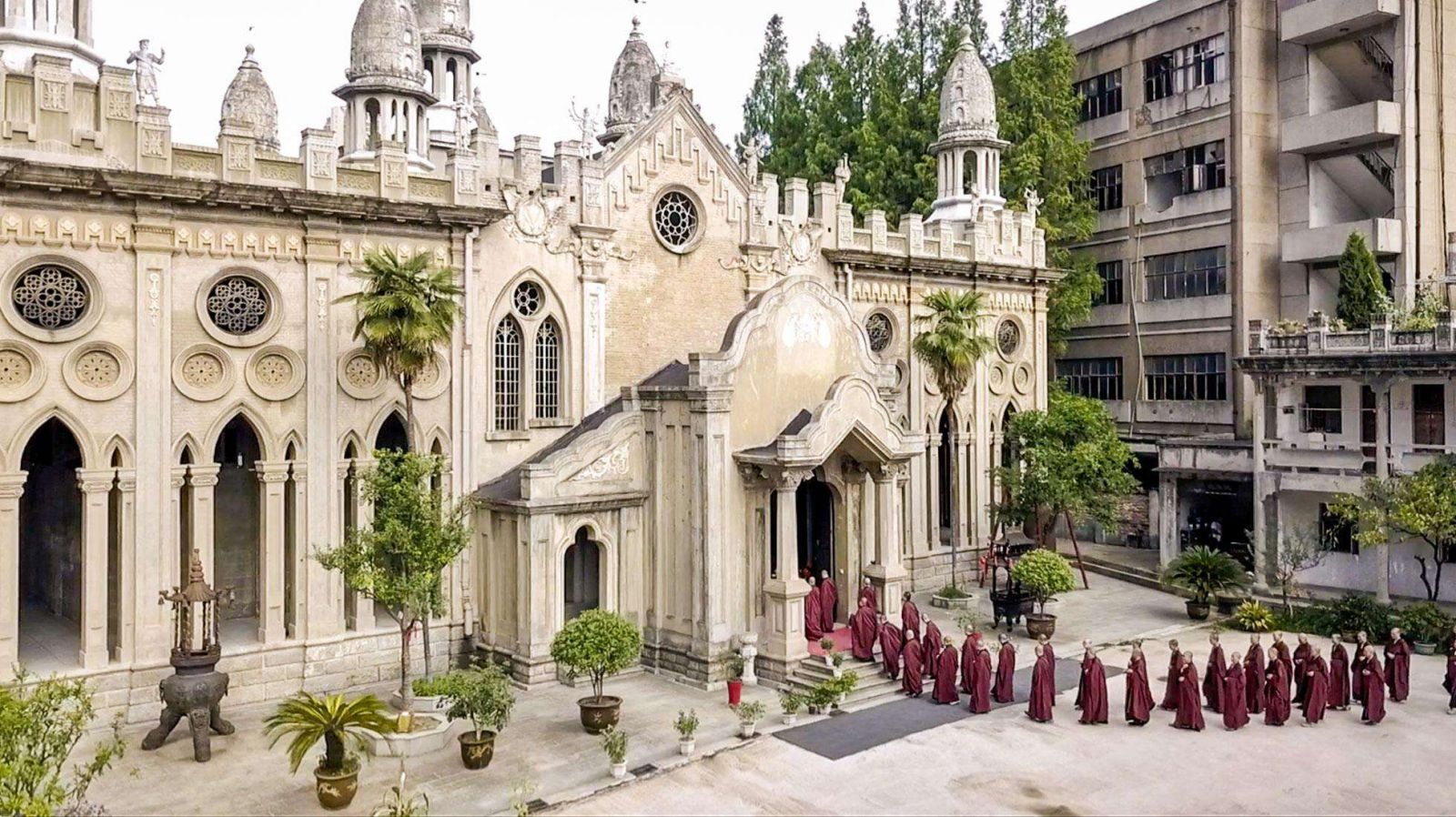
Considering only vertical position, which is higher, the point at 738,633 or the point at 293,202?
the point at 293,202

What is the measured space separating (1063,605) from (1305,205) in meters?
17.2

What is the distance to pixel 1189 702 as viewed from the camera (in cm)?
1906

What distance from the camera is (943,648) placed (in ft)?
68.3

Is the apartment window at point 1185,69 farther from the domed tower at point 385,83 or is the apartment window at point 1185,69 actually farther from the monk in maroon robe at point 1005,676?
the domed tower at point 385,83

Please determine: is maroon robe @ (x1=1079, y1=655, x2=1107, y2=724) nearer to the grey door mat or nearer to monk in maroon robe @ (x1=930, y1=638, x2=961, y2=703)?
the grey door mat

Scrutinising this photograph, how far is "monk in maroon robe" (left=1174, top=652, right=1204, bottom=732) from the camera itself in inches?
750

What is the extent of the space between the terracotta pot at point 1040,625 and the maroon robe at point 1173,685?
5613 mm

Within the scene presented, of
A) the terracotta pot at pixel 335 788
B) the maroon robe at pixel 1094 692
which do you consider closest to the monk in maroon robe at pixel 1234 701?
the maroon robe at pixel 1094 692

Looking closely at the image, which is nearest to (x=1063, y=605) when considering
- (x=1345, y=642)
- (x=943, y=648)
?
(x=1345, y=642)

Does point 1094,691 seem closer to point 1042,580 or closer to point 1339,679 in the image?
point 1339,679

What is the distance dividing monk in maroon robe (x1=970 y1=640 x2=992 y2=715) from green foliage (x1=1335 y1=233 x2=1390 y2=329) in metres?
19.2

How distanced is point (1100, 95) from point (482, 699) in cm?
3632

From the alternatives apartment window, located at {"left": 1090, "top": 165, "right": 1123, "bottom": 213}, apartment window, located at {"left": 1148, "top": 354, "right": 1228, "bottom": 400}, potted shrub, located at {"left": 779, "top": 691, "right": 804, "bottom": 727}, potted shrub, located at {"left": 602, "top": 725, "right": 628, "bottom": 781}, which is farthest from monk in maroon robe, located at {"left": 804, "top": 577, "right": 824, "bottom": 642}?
apartment window, located at {"left": 1090, "top": 165, "right": 1123, "bottom": 213}

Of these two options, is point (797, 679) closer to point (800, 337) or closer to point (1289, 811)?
point (800, 337)
